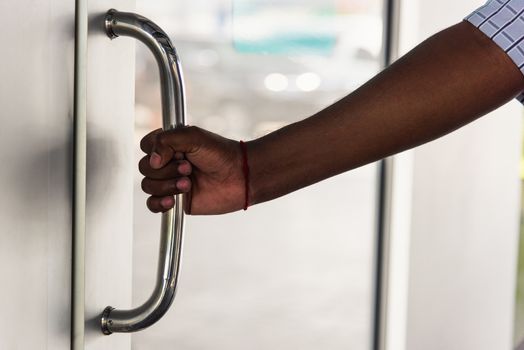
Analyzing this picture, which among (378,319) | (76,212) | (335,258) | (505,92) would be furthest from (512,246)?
(76,212)

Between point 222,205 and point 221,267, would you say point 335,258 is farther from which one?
point 222,205

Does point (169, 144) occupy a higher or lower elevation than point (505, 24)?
lower

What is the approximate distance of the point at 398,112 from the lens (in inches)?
32.6

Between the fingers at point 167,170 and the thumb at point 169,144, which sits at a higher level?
the thumb at point 169,144

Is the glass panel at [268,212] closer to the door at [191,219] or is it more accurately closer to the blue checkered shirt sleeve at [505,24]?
the door at [191,219]

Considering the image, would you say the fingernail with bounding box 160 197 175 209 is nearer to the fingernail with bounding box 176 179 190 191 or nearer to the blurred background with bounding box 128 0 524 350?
the fingernail with bounding box 176 179 190 191

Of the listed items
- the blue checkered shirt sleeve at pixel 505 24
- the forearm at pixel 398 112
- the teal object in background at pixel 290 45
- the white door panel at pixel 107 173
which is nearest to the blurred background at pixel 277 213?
the teal object in background at pixel 290 45

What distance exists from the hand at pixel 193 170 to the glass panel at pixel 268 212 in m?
0.21

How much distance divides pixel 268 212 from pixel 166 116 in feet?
2.35

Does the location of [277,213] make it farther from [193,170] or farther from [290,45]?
[193,170]

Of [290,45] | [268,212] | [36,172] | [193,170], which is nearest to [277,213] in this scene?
[268,212]

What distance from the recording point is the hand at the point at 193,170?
2.57 feet

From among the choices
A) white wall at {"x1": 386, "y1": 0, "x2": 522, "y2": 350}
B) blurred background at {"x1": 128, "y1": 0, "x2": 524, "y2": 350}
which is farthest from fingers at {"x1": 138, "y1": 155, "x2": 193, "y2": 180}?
white wall at {"x1": 386, "y1": 0, "x2": 522, "y2": 350}

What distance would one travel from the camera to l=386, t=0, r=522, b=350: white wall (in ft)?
6.48
